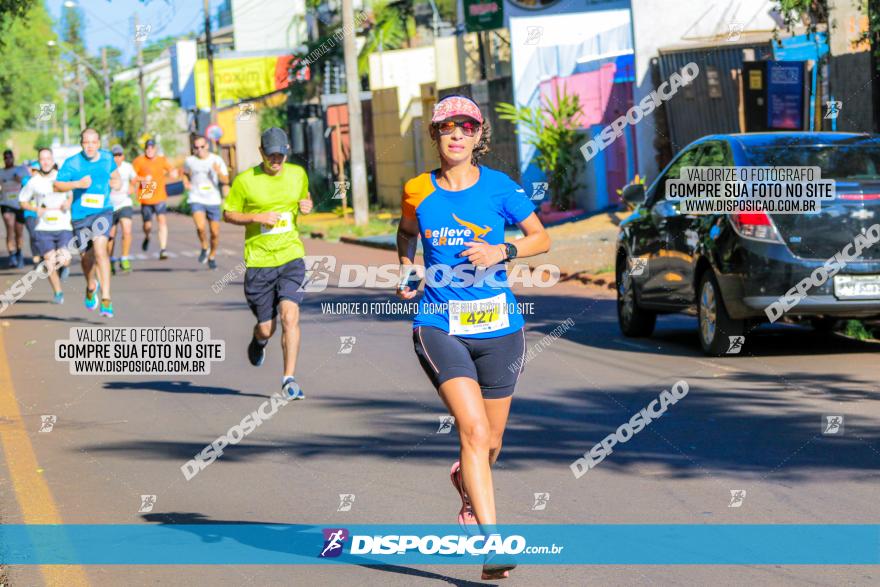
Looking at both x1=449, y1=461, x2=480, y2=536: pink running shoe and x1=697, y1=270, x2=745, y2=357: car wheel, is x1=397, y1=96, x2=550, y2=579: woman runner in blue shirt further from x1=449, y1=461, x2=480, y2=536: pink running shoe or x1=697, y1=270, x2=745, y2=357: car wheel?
x1=697, y1=270, x2=745, y2=357: car wheel

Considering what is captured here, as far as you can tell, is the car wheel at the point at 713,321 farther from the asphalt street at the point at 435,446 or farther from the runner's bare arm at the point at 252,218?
the runner's bare arm at the point at 252,218

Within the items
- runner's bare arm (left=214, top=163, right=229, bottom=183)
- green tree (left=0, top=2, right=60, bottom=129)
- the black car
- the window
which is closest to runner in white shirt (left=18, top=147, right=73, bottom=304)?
runner's bare arm (left=214, top=163, right=229, bottom=183)

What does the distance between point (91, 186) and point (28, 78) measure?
76.1 meters

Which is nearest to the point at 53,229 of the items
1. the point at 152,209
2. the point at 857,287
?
the point at 152,209

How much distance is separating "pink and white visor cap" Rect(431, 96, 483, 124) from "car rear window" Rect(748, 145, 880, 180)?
6.06 m

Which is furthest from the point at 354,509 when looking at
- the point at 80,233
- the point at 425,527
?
the point at 80,233

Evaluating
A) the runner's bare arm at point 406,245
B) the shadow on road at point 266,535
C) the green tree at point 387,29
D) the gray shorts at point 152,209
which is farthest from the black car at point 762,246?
the green tree at point 387,29

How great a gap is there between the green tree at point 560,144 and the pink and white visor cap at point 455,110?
2340 centimetres

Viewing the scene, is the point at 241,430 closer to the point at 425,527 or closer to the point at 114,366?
the point at 425,527

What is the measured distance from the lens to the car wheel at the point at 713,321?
11625 millimetres

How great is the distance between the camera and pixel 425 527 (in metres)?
6.73

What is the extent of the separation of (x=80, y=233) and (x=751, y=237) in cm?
778

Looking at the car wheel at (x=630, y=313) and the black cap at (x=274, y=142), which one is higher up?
the black cap at (x=274, y=142)

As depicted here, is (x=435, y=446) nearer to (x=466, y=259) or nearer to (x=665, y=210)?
(x=466, y=259)
